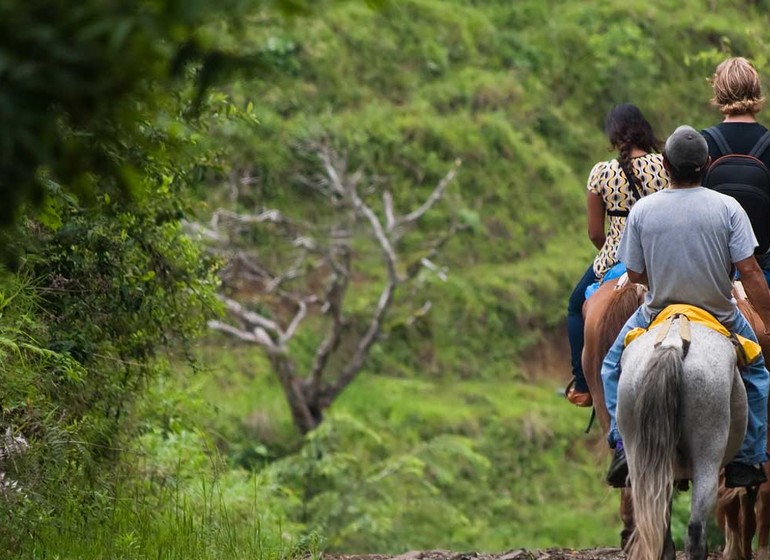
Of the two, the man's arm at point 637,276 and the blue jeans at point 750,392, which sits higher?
the man's arm at point 637,276

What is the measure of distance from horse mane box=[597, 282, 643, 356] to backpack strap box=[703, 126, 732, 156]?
96cm

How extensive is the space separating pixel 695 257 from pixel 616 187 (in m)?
1.59

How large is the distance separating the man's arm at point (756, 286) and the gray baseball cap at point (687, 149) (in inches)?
20.9

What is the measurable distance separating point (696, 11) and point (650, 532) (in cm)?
2278

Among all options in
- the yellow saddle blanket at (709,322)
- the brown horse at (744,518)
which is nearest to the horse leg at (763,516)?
the brown horse at (744,518)

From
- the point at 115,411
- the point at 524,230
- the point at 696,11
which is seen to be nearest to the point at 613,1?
the point at 696,11

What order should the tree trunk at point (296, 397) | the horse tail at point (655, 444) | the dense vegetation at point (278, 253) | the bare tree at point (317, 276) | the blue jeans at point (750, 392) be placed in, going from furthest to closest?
1. the bare tree at point (317, 276)
2. the tree trunk at point (296, 397)
3. the blue jeans at point (750, 392)
4. the horse tail at point (655, 444)
5. the dense vegetation at point (278, 253)

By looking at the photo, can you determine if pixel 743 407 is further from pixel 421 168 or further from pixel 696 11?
pixel 696 11

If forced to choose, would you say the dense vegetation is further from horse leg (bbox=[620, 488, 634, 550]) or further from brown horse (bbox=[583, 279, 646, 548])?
brown horse (bbox=[583, 279, 646, 548])

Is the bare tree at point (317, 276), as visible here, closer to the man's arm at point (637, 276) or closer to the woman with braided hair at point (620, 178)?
the woman with braided hair at point (620, 178)

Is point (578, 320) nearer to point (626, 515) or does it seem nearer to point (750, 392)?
point (626, 515)

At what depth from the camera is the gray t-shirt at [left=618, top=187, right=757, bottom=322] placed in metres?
6.64

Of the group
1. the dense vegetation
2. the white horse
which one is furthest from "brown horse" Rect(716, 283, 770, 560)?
the white horse

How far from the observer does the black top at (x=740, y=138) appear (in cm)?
780
